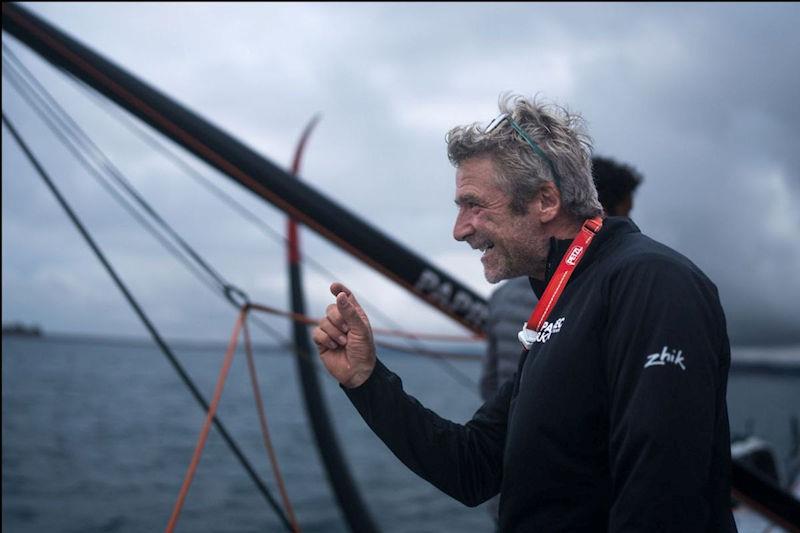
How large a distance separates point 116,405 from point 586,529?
5506 cm

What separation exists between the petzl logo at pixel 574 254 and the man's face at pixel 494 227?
0.12 m

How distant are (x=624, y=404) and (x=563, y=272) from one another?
352mm

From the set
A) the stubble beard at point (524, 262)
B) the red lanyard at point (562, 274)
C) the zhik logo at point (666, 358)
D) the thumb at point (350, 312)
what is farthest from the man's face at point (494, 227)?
the zhik logo at point (666, 358)

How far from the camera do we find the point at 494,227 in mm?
1801

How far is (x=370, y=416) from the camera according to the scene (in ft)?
6.17

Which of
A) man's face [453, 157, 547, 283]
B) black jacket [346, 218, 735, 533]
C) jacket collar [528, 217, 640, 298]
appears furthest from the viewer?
man's face [453, 157, 547, 283]

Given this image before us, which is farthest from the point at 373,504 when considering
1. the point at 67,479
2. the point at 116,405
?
the point at 116,405

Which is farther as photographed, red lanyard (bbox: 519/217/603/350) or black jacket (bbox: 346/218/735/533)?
red lanyard (bbox: 519/217/603/350)

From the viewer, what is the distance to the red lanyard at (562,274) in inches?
65.6

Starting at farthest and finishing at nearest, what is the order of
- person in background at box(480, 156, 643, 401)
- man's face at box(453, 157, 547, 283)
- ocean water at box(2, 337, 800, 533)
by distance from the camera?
ocean water at box(2, 337, 800, 533), person in background at box(480, 156, 643, 401), man's face at box(453, 157, 547, 283)

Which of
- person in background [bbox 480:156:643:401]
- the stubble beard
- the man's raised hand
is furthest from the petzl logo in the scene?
person in background [bbox 480:156:643:401]

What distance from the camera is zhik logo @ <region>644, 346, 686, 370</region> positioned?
1355 millimetres

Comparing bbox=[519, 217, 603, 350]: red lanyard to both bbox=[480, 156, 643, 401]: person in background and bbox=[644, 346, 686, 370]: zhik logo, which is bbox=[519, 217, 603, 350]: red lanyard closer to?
bbox=[644, 346, 686, 370]: zhik logo

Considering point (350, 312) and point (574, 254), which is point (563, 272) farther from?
point (350, 312)
